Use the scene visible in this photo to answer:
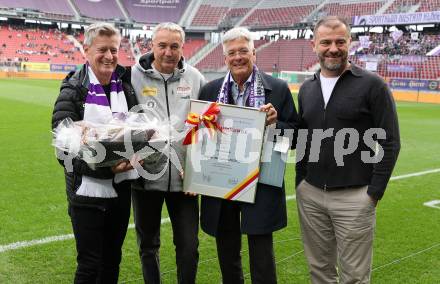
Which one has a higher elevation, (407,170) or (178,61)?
(178,61)

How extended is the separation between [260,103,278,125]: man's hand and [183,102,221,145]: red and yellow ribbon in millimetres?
306

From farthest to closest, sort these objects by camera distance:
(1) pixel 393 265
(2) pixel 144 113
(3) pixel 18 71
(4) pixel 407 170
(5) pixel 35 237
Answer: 1. (3) pixel 18 71
2. (4) pixel 407 170
3. (5) pixel 35 237
4. (1) pixel 393 265
5. (2) pixel 144 113

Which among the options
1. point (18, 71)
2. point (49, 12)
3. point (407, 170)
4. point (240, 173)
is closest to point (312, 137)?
point (240, 173)

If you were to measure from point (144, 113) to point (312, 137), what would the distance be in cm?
111

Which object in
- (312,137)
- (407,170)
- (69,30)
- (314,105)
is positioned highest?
(69,30)

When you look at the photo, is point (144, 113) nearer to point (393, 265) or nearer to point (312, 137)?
point (312, 137)

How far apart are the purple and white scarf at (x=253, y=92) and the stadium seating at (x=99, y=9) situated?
206ft

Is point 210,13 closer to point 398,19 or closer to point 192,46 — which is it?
point 192,46

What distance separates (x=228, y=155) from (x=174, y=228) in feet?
2.21

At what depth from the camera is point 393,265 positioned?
14.1 ft

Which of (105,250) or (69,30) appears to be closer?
(105,250)

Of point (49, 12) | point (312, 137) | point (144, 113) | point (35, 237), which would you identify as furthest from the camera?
point (49, 12)

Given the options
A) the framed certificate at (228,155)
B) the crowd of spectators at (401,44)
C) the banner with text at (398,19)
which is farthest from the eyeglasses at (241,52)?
the banner with text at (398,19)

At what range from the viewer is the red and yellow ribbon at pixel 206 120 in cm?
303
